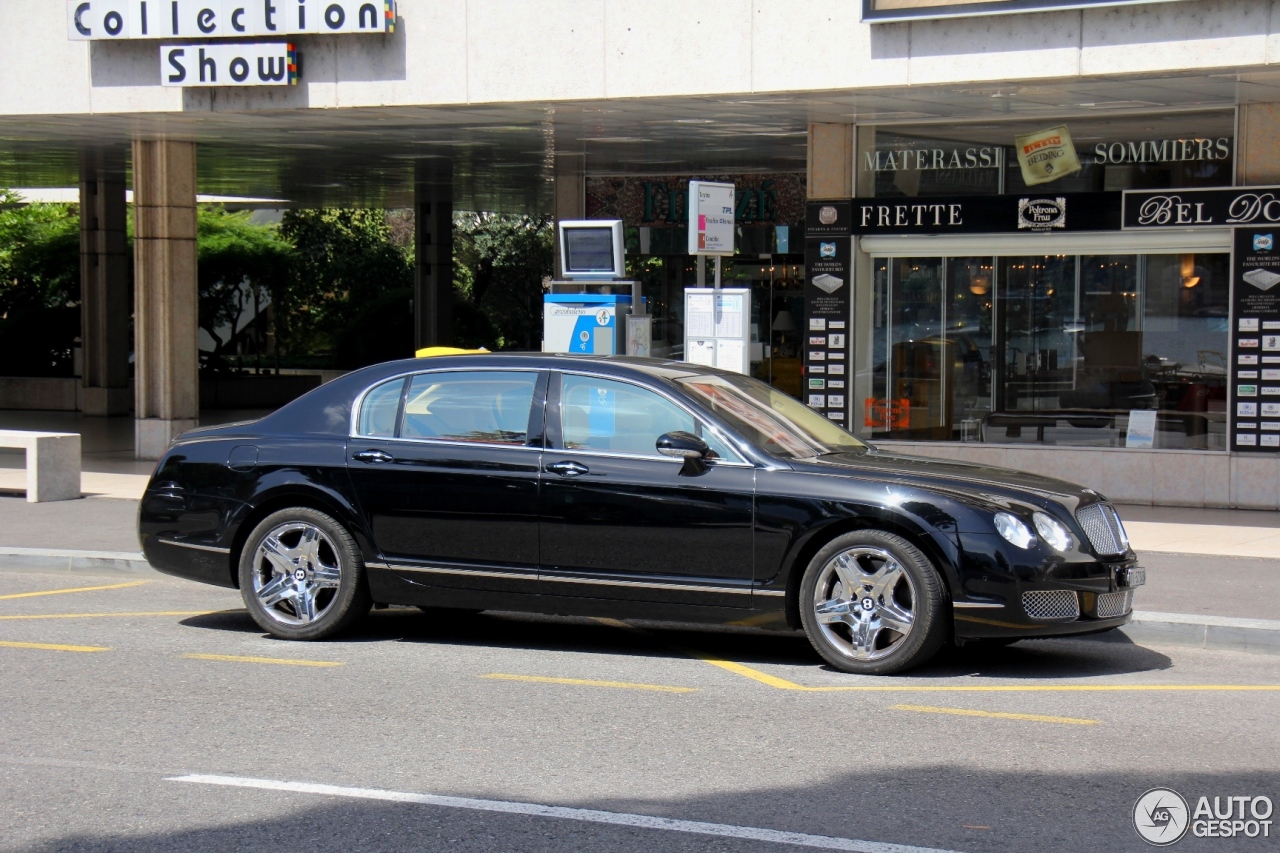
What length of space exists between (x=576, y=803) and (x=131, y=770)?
1.76 metres

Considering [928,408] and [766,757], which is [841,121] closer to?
[928,408]

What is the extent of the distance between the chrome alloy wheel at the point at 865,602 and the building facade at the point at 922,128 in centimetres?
547

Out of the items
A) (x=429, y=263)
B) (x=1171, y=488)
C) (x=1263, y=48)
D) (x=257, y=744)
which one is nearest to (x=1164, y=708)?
(x=257, y=744)

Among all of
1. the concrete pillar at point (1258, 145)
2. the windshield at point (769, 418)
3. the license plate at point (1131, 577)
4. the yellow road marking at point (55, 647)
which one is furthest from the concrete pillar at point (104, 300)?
the license plate at point (1131, 577)

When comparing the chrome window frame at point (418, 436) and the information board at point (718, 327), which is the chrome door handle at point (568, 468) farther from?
the information board at point (718, 327)

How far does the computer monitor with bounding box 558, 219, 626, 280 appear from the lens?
1302 centimetres

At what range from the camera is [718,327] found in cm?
1195

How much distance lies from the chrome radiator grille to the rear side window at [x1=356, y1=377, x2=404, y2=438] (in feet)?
12.2

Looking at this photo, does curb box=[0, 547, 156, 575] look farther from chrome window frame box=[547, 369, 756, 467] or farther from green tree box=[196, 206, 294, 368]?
green tree box=[196, 206, 294, 368]

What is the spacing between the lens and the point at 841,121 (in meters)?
14.9

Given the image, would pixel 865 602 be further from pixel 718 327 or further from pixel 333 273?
pixel 333 273

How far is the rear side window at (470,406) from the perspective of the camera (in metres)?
8.04

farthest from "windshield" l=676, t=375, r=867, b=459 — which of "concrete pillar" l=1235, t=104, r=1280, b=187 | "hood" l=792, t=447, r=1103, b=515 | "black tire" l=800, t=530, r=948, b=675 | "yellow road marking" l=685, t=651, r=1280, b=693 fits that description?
"concrete pillar" l=1235, t=104, r=1280, b=187

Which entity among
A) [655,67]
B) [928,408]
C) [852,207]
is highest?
[655,67]
